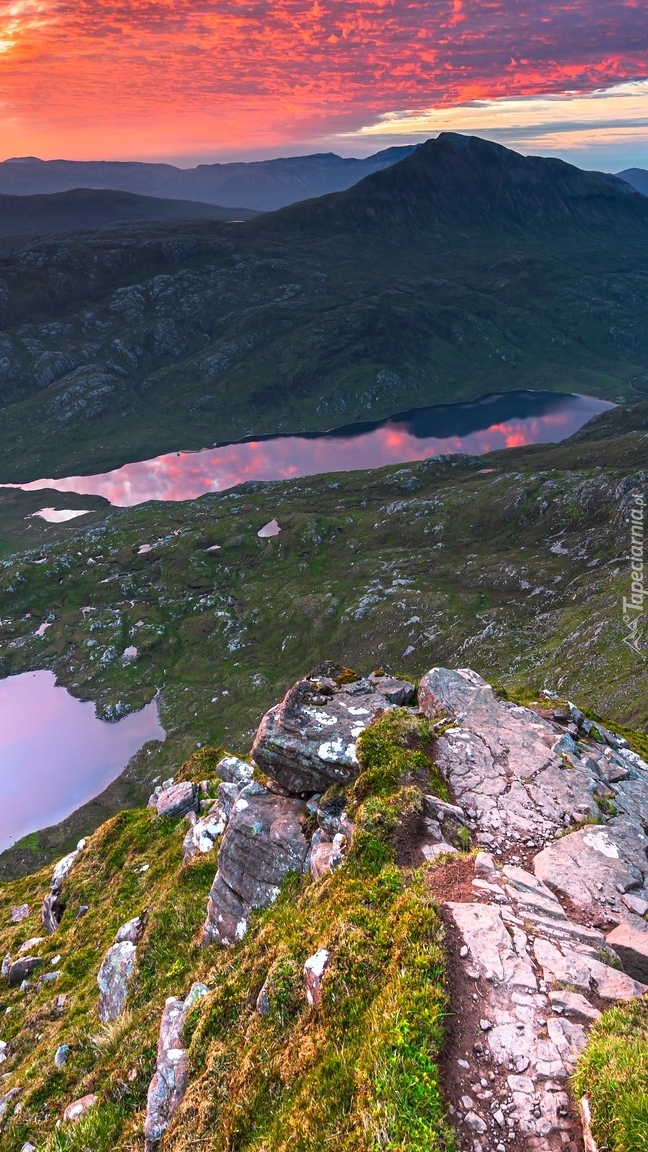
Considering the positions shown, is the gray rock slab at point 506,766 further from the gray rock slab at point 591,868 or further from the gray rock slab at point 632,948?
the gray rock slab at point 632,948

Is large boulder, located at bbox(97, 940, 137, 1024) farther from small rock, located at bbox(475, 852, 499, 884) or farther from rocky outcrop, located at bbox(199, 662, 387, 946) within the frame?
small rock, located at bbox(475, 852, 499, 884)

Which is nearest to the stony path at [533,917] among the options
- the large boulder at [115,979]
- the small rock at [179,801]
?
the large boulder at [115,979]

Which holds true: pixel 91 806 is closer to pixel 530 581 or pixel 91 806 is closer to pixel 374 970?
pixel 530 581

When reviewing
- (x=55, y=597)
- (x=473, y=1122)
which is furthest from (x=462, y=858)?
(x=55, y=597)

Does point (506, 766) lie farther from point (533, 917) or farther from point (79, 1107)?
point (79, 1107)

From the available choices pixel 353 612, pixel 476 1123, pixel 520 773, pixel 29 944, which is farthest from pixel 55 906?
pixel 353 612

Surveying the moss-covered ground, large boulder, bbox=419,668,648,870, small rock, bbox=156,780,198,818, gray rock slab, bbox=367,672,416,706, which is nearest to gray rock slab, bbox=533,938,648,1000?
the moss-covered ground
